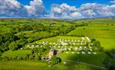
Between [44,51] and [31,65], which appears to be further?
[44,51]

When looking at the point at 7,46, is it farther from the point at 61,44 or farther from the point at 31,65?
the point at 31,65

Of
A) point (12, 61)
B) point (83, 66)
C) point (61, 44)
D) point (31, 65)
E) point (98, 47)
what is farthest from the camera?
point (61, 44)

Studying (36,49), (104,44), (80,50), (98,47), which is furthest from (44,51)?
(104,44)

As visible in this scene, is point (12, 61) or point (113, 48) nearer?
Answer: point (12, 61)

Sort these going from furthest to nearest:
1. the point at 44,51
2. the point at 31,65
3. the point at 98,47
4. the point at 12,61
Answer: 1. the point at 98,47
2. the point at 44,51
3. the point at 12,61
4. the point at 31,65

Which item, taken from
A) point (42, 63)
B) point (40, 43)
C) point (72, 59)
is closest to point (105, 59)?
point (72, 59)

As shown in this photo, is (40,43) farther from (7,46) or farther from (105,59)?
(105,59)

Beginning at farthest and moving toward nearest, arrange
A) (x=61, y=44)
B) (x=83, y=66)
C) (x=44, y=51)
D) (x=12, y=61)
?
(x=61, y=44) → (x=44, y=51) → (x=12, y=61) → (x=83, y=66)

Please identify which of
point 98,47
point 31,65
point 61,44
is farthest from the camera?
point 61,44
